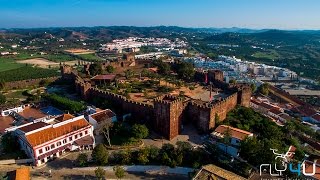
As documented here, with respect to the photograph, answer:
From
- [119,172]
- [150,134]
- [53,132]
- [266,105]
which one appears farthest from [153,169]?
[266,105]

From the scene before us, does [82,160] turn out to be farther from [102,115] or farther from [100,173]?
[102,115]

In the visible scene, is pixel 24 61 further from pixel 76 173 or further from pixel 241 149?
pixel 241 149

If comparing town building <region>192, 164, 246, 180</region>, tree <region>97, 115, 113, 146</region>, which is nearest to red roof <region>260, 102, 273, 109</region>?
tree <region>97, 115, 113, 146</region>

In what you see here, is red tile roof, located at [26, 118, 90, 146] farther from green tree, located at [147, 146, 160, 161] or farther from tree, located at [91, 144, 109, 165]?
green tree, located at [147, 146, 160, 161]

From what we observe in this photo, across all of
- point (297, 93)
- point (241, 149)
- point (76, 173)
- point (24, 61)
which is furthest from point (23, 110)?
point (24, 61)

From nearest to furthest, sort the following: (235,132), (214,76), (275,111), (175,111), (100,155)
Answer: (100,155) < (235,132) < (175,111) < (275,111) < (214,76)

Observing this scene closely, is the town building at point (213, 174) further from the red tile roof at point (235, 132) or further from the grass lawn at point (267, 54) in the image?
the grass lawn at point (267, 54)
